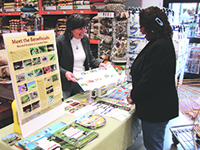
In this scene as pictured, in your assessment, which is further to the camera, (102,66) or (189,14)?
(189,14)

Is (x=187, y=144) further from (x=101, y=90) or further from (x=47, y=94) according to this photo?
(x=47, y=94)

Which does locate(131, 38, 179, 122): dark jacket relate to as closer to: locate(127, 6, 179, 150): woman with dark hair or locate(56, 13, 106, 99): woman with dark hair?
locate(127, 6, 179, 150): woman with dark hair

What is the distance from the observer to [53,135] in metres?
1.37

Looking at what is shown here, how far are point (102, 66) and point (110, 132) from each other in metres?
0.97

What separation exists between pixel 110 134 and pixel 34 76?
29.2 inches

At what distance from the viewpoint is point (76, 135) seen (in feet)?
4.44

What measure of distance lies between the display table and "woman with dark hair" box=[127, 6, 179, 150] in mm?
184

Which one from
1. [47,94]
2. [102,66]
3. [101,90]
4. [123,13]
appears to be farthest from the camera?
[123,13]

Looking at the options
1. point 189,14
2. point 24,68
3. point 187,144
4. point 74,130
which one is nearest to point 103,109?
point 74,130

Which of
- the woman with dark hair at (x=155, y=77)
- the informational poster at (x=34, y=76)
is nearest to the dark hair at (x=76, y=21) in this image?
the informational poster at (x=34, y=76)

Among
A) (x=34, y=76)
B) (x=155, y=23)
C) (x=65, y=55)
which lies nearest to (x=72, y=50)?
(x=65, y=55)

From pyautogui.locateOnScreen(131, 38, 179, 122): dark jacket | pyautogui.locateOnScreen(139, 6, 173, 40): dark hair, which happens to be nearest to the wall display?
pyautogui.locateOnScreen(131, 38, 179, 122): dark jacket

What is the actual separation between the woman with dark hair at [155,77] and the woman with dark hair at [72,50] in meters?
0.81

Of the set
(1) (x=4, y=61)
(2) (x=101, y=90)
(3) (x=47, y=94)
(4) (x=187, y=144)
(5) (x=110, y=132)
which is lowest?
(4) (x=187, y=144)
